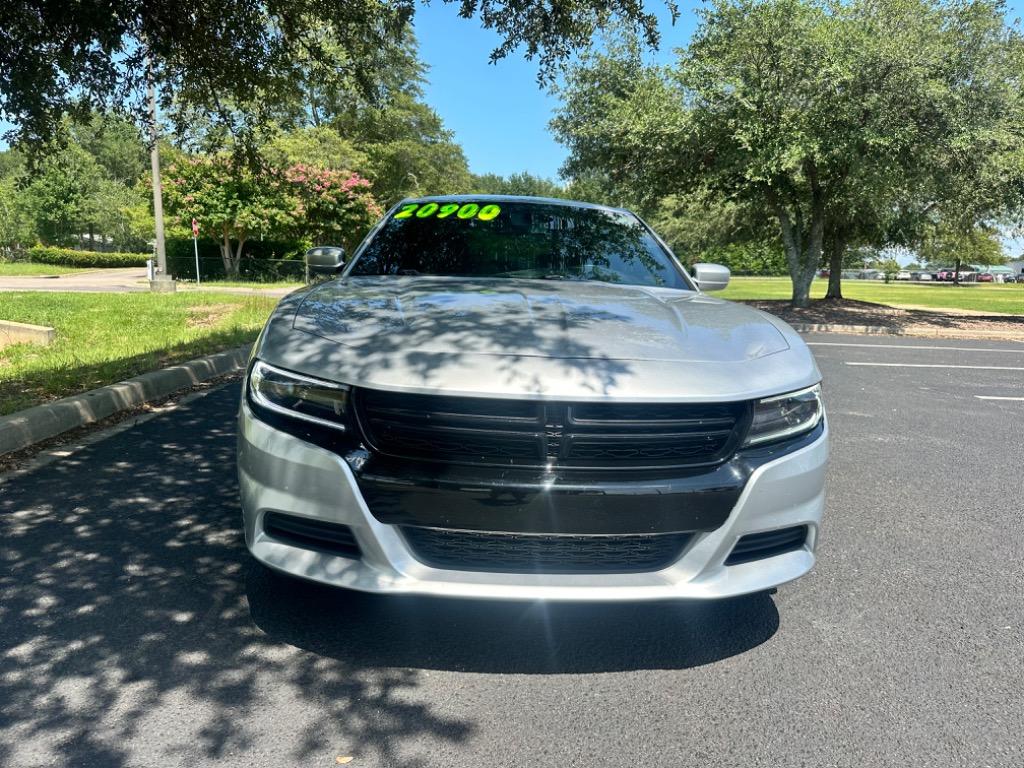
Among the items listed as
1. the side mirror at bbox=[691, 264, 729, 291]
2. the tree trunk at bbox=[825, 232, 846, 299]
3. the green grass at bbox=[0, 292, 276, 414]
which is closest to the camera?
the side mirror at bbox=[691, 264, 729, 291]

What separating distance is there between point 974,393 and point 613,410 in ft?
23.8

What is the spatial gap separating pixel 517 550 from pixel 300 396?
0.81m

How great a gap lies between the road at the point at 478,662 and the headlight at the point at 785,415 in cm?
72

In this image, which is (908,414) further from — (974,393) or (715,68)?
(715,68)

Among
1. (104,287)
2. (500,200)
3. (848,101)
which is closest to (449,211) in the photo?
(500,200)

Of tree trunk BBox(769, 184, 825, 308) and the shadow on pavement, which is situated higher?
tree trunk BBox(769, 184, 825, 308)

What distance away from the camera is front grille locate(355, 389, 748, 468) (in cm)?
209

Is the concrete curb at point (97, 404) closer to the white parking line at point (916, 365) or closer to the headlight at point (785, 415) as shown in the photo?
the headlight at point (785, 415)

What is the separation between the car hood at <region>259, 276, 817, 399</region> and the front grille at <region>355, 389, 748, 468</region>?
0.05 m

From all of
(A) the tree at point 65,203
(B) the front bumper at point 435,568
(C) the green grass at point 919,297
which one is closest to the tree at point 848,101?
(C) the green grass at point 919,297

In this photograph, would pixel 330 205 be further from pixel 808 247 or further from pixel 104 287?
pixel 808 247

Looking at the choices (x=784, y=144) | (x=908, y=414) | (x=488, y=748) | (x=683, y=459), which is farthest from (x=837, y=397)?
(x=784, y=144)

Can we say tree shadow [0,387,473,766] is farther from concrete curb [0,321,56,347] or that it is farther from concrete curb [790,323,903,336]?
concrete curb [790,323,903,336]

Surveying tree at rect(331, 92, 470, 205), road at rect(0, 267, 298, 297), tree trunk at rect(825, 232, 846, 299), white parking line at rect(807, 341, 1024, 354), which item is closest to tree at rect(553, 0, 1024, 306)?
white parking line at rect(807, 341, 1024, 354)
